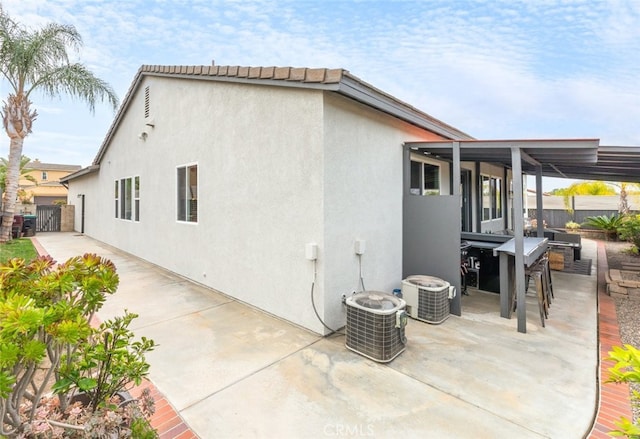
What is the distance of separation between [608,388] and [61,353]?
16.8 feet

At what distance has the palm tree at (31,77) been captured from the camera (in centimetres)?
1161

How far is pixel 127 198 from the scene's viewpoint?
11.6 metres

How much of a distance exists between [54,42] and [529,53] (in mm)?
18114

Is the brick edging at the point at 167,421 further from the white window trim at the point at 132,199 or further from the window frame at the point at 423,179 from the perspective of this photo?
the white window trim at the point at 132,199

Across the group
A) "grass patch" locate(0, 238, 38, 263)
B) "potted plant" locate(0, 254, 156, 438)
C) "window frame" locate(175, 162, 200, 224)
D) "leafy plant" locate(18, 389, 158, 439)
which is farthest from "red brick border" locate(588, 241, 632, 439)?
"grass patch" locate(0, 238, 38, 263)

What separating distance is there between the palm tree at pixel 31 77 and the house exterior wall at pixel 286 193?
7.33 meters

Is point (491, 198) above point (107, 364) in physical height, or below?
above

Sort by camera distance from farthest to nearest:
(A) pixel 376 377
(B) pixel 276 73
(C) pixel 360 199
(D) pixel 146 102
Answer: (D) pixel 146 102 → (C) pixel 360 199 → (B) pixel 276 73 → (A) pixel 376 377

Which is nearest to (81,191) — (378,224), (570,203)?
(378,224)

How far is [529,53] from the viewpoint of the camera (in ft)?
37.4

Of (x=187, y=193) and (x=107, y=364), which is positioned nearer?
(x=107, y=364)

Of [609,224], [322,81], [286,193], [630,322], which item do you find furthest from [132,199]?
[609,224]

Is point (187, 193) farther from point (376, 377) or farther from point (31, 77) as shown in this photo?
point (31, 77)

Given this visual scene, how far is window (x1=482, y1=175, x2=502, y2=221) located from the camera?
1137cm
